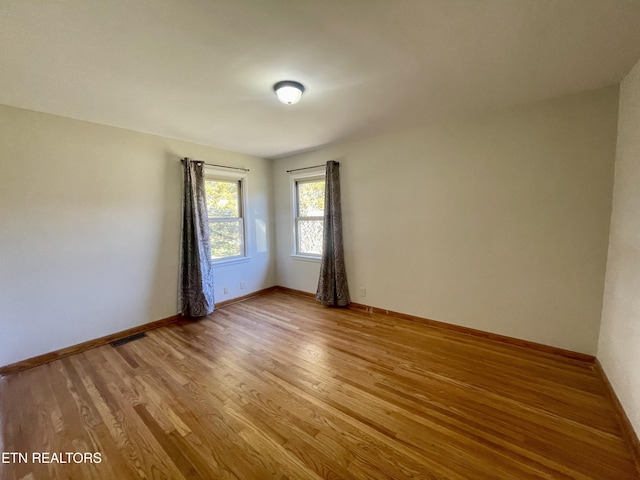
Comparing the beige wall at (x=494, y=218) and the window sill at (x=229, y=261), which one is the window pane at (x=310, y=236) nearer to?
the beige wall at (x=494, y=218)

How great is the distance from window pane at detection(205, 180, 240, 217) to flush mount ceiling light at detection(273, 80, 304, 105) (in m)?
2.23

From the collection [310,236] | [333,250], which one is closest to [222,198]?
[310,236]

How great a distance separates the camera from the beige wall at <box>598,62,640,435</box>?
61.4 inches

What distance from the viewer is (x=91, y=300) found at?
269 centimetres

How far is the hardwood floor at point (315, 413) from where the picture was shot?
1.34 meters

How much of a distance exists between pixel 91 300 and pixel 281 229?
2.72 m

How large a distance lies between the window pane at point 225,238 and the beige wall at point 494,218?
183 centimetres

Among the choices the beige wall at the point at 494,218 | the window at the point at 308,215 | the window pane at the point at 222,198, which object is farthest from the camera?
the window at the point at 308,215

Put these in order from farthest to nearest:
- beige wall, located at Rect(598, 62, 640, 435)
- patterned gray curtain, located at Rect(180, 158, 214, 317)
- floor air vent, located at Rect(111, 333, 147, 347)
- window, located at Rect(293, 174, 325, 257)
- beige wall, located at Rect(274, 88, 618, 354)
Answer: window, located at Rect(293, 174, 325, 257) → patterned gray curtain, located at Rect(180, 158, 214, 317) → floor air vent, located at Rect(111, 333, 147, 347) → beige wall, located at Rect(274, 88, 618, 354) → beige wall, located at Rect(598, 62, 640, 435)

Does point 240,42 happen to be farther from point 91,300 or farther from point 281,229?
point 281,229

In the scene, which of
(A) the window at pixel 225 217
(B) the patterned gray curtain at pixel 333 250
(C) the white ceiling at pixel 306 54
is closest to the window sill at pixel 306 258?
(B) the patterned gray curtain at pixel 333 250

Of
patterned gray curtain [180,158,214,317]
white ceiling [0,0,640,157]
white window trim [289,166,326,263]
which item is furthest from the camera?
white window trim [289,166,326,263]

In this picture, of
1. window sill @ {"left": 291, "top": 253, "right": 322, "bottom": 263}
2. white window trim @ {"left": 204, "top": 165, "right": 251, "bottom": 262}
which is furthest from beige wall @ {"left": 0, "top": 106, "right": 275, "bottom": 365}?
window sill @ {"left": 291, "top": 253, "right": 322, "bottom": 263}

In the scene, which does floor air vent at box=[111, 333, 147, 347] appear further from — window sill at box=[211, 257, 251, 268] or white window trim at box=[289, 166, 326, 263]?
white window trim at box=[289, 166, 326, 263]
